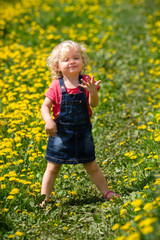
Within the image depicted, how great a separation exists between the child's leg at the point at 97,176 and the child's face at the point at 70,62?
905 mm

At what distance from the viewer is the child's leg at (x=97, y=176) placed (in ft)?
10.7

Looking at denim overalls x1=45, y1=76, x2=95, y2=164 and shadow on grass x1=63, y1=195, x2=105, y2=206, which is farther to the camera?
shadow on grass x1=63, y1=195, x2=105, y2=206

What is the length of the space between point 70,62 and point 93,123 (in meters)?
2.07

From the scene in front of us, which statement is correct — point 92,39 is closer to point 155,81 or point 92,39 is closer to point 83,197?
point 155,81

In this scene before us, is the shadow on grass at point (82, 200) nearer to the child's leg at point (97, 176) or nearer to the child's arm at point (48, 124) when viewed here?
the child's leg at point (97, 176)

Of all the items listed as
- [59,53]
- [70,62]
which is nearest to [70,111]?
[70,62]

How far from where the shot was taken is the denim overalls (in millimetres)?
3064

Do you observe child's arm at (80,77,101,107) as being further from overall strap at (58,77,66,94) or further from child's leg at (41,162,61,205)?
child's leg at (41,162,61,205)

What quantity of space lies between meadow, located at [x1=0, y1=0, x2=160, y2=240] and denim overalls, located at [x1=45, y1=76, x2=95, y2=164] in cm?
42

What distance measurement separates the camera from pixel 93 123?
5043mm

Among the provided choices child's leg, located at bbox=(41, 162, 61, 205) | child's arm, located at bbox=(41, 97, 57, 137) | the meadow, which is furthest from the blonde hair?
child's leg, located at bbox=(41, 162, 61, 205)

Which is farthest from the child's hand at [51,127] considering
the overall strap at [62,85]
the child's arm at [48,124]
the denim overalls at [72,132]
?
the overall strap at [62,85]

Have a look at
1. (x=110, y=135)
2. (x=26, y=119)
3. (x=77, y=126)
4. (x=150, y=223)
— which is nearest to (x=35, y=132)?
(x=26, y=119)

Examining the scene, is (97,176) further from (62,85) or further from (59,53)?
(59,53)
